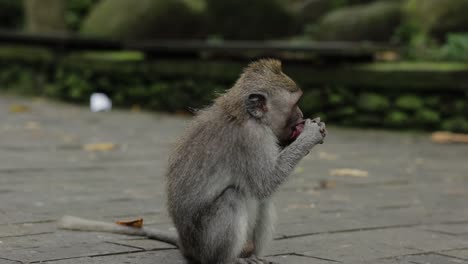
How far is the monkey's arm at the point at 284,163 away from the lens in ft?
13.8

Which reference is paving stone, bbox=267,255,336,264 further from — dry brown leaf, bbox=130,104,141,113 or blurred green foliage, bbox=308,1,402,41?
blurred green foliage, bbox=308,1,402,41

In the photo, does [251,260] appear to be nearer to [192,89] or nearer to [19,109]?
[192,89]

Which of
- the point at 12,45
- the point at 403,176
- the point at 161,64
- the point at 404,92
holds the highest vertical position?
the point at 12,45

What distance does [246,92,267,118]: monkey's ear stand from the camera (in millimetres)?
4297

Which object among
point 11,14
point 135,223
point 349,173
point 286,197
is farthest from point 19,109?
point 11,14

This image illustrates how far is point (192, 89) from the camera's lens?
1234 cm

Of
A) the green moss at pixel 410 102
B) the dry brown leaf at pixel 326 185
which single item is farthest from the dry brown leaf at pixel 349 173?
the green moss at pixel 410 102

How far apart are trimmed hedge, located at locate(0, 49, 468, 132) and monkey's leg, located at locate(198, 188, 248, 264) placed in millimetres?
4758

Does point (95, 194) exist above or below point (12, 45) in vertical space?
below

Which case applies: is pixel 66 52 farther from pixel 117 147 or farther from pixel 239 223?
pixel 239 223

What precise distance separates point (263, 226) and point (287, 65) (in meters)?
A: 7.27

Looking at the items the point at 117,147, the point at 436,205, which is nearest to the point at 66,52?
the point at 117,147

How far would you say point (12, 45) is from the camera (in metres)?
15.0

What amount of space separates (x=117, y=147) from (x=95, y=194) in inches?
107
